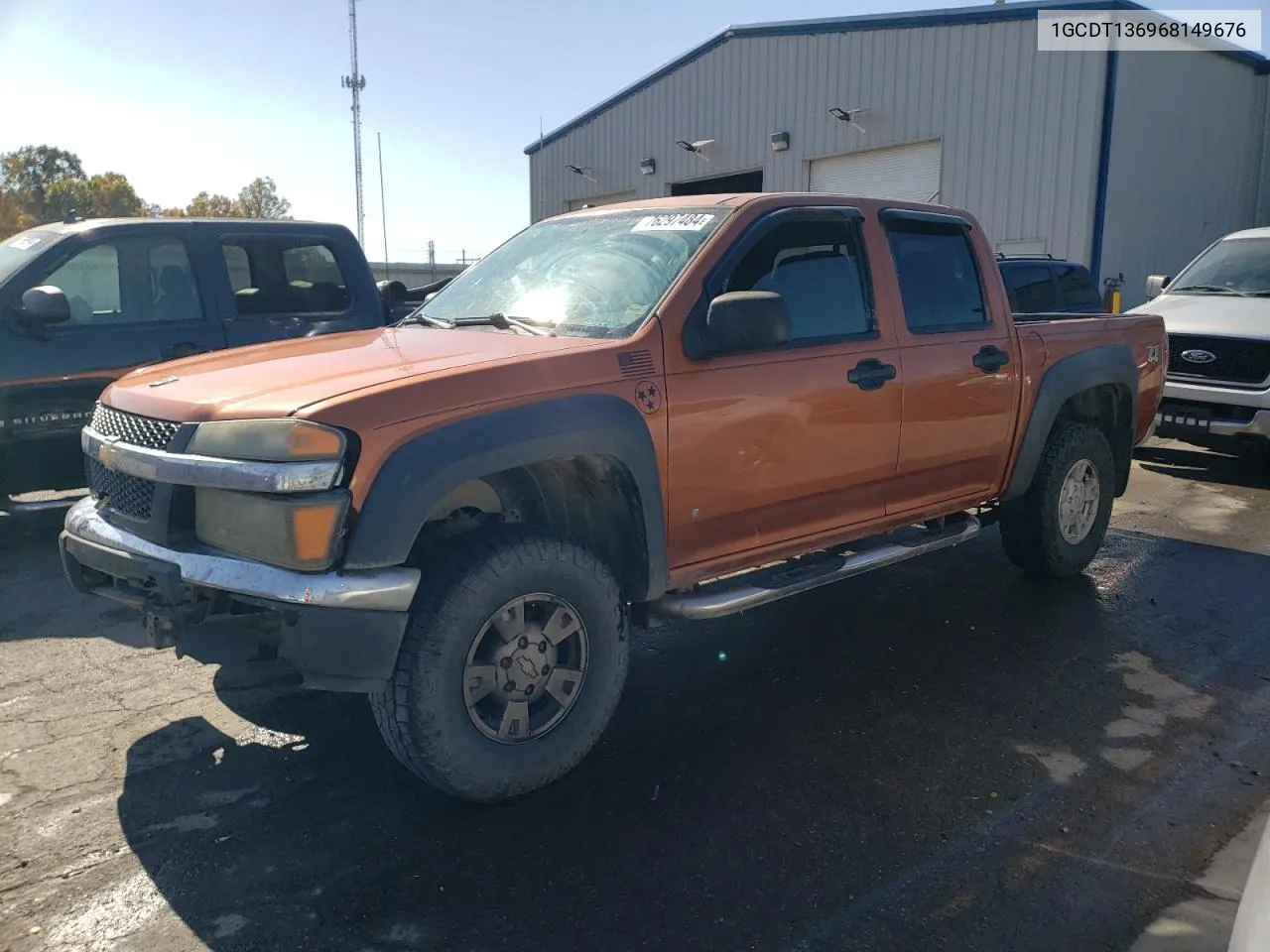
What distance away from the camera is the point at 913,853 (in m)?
2.96

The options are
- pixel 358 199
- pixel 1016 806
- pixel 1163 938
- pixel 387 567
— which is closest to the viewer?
pixel 1163 938

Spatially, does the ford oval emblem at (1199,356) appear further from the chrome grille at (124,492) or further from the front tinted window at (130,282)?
the chrome grille at (124,492)

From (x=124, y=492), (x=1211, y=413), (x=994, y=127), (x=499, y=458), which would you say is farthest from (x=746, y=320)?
(x=994, y=127)

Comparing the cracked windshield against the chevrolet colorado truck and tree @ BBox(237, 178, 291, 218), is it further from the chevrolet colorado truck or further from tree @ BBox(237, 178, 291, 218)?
tree @ BBox(237, 178, 291, 218)

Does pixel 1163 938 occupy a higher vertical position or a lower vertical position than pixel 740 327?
lower

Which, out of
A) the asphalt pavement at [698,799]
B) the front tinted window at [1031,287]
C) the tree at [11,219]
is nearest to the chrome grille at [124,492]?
the asphalt pavement at [698,799]

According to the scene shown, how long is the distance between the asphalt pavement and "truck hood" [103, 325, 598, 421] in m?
0.72

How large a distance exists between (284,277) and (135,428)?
396 cm

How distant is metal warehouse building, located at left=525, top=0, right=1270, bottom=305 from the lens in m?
14.5

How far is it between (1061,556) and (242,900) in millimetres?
4613

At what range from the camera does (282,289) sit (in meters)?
6.89

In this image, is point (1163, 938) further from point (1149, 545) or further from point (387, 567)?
point (1149, 545)

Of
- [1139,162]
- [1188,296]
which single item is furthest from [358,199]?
[1188,296]

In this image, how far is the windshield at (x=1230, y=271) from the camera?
9.53 metres
